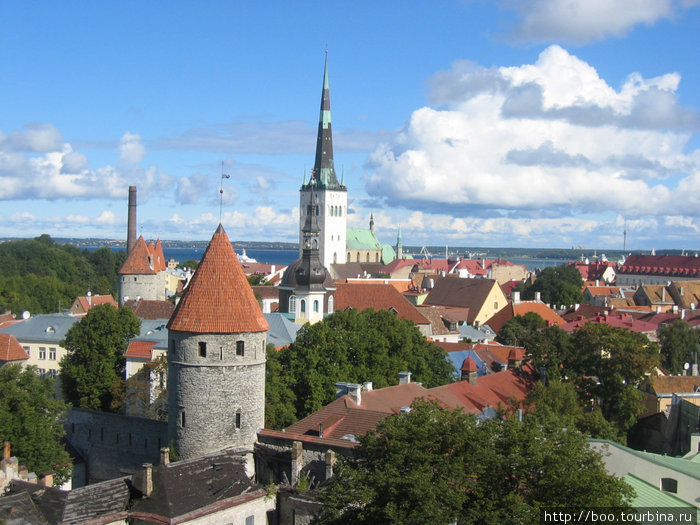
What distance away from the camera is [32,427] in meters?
32.2

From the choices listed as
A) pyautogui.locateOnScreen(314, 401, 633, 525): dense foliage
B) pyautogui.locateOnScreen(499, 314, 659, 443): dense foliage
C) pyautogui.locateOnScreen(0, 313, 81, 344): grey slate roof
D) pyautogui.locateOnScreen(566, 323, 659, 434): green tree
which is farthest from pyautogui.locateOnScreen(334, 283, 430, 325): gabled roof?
pyautogui.locateOnScreen(314, 401, 633, 525): dense foliage

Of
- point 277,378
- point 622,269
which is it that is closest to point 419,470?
point 277,378

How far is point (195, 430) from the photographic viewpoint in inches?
1035

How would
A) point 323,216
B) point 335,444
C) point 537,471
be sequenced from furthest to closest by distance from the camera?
1. point 323,216
2. point 335,444
3. point 537,471

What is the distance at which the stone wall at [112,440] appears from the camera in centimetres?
3112

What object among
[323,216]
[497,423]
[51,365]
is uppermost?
[323,216]

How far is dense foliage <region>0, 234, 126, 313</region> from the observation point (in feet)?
274

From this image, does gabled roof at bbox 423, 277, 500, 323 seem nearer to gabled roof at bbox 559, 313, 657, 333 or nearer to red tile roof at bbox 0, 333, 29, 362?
gabled roof at bbox 559, 313, 657, 333

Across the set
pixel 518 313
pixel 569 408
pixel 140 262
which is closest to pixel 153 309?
pixel 140 262

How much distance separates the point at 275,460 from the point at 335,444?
254 cm

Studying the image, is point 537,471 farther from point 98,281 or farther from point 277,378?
point 98,281

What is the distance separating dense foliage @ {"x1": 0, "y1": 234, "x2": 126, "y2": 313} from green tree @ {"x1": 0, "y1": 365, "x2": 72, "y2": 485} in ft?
161

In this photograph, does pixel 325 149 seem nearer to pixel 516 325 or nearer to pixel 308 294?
pixel 516 325

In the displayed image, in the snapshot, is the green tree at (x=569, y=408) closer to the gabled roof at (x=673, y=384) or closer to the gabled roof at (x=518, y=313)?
the gabled roof at (x=673, y=384)
